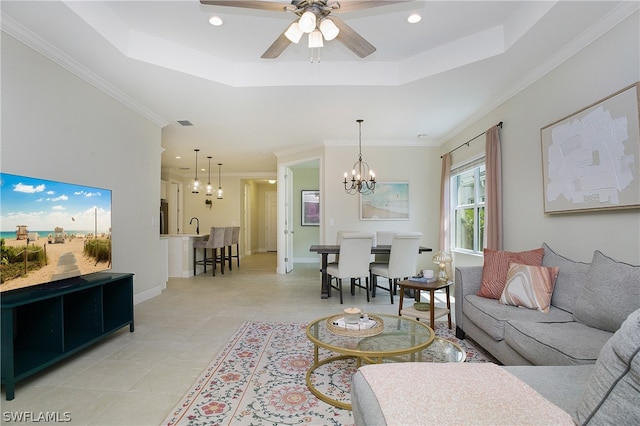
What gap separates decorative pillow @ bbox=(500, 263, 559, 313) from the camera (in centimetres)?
244

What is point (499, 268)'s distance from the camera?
2.88 m

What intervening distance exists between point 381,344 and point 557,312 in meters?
1.39

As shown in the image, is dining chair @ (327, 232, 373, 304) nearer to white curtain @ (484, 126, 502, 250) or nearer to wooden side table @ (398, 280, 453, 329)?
wooden side table @ (398, 280, 453, 329)

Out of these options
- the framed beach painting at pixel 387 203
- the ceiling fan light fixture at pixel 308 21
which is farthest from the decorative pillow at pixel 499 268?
the framed beach painting at pixel 387 203

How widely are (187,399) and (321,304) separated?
2472 millimetres

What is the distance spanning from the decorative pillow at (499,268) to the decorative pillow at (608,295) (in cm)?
62

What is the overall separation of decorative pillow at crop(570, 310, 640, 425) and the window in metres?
3.88

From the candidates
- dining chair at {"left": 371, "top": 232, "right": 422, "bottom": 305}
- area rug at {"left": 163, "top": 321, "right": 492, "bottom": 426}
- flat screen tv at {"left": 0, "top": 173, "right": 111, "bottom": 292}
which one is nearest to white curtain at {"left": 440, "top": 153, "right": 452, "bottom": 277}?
dining chair at {"left": 371, "top": 232, "right": 422, "bottom": 305}

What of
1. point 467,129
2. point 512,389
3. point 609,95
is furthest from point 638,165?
point 467,129

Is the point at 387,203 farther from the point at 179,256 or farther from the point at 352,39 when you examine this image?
the point at 179,256

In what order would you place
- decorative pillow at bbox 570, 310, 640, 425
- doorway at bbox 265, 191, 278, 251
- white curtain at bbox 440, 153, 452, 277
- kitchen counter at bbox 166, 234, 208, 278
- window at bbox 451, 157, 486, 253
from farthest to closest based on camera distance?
1. doorway at bbox 265, 191, 278, 251
2. kitchen counter at bbox 166, 234, 208, 278
3. white curtain at bbox 440, 153, 452, 277
4. window at bbox 451, 157, 486, 253
5. decorative pillow at bbox 570, 310, 640, 425

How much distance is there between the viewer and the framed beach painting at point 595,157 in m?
2.17

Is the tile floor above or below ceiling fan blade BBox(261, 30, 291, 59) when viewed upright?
below

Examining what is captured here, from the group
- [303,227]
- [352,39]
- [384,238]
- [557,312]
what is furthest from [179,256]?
[557,312]
